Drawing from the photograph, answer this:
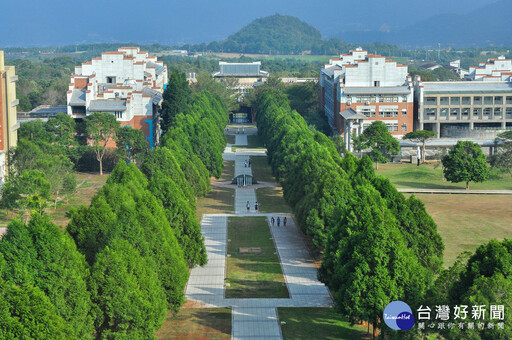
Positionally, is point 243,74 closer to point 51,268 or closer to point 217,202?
point 217,202

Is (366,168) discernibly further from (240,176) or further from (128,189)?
(240,176)

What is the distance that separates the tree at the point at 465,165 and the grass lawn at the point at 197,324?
4098 cm

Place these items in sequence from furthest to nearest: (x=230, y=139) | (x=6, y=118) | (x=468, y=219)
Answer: (x=230, y=139) → (x=6, y=118) → (x=468, y=219)

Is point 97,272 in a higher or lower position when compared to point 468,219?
higher

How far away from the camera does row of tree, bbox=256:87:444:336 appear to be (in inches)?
1377

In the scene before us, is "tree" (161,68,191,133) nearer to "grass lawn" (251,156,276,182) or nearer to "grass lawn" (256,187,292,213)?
"grass lawn" (251,156,276,182)

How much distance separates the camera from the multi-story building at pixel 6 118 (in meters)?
74.1

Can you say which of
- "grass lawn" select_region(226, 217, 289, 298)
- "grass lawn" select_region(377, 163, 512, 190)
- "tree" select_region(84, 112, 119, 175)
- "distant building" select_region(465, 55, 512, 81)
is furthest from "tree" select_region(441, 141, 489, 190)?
"distant building" select_region(465, 55, 512, 81)

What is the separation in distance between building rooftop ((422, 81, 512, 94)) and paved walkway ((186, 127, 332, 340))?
53359 mm

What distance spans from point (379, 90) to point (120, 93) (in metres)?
33.8

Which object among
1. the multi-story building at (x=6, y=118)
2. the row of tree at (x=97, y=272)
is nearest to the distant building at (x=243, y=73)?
the multi-story building at (x=6, y=118)

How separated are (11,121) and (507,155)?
160 feet

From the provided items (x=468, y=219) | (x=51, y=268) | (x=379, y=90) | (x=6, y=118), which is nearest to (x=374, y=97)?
(x=379, y=90)

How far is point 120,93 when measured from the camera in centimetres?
9656
